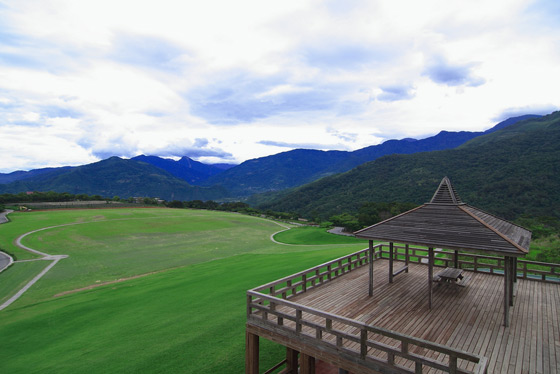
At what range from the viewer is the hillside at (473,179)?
2554 inches

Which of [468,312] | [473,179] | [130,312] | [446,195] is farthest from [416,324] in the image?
[473,179]

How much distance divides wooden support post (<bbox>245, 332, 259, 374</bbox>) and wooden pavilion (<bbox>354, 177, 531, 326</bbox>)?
15.4 ft

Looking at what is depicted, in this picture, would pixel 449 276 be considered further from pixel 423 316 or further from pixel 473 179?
pixel 473 179

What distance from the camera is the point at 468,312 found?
947 cm

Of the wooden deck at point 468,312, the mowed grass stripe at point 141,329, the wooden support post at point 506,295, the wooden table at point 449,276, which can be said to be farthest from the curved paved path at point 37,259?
the wooden support post at point 506,295

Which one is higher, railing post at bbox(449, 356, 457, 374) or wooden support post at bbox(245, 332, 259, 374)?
railing post at bbox(449, 356, 457, 374)

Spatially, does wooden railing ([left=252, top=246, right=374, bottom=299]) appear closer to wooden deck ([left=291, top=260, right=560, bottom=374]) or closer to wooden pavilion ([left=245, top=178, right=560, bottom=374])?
wooden pavilion ([left=245, top=178, right=560, bottom=374])

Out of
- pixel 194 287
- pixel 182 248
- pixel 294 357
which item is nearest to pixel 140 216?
pixel 182 248

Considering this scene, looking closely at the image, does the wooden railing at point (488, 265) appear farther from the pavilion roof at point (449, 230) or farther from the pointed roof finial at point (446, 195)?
the pointed roof finial at point (446, 195)

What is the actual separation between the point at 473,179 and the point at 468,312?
304 ft

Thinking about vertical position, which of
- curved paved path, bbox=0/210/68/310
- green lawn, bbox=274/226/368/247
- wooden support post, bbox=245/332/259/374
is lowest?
green lawn, bbox=274/226/368/247

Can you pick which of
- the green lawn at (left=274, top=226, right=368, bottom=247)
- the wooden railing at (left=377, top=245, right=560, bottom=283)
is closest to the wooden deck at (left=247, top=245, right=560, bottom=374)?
the wooden railing at (left=377, top=245, right=560, bottom=283)

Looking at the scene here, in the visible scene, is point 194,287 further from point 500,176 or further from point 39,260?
point 500,176

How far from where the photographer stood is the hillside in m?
64.9
